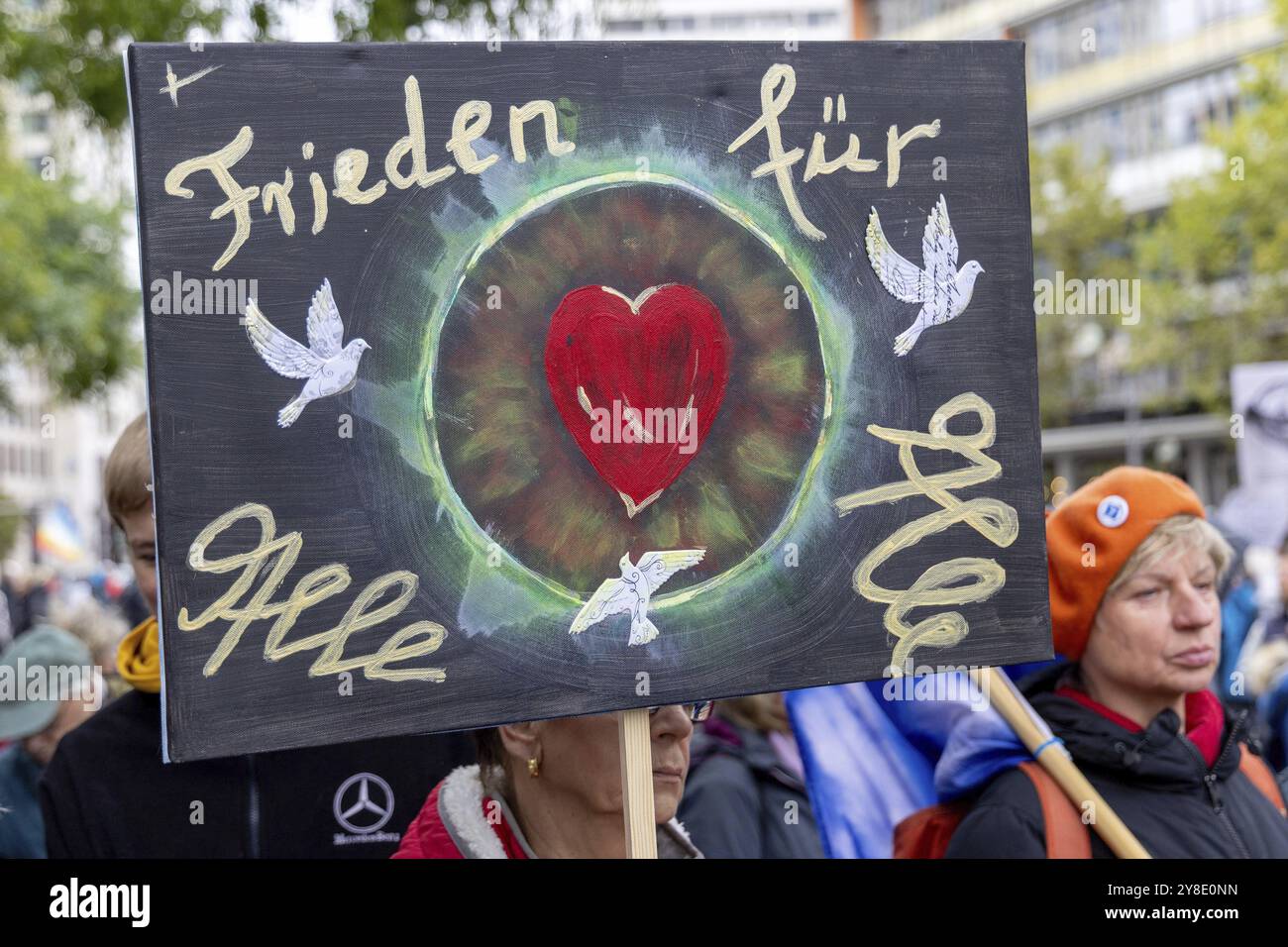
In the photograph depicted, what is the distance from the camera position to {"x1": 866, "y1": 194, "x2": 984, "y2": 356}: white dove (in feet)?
8.45

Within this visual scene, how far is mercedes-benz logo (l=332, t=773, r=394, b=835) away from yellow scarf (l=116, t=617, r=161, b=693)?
1.42 feet

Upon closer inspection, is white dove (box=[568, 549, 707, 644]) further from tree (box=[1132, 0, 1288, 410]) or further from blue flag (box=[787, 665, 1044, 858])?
tree (box=[1132, 0, 1288, 410])

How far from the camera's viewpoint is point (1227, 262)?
26.6 metres

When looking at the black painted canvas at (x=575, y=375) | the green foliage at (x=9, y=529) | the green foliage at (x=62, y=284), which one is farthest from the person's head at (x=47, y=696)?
the green foliage at (x=9, y=529)

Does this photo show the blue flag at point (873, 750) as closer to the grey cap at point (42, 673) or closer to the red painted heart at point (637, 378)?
the red painted heart at point (637, 378)

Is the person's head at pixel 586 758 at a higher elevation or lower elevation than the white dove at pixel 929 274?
lower

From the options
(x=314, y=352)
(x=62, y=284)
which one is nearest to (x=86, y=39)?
(x=314, y=352)

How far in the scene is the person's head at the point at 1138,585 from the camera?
3.18m

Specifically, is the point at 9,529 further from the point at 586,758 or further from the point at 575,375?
the point at 575,375

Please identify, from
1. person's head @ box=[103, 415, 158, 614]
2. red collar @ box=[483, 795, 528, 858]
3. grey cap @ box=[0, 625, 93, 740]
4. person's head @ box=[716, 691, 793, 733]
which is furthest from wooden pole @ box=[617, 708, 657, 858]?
grey cap @ box=[0, 625, 93, 740]

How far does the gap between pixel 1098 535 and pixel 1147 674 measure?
11.6 inches
